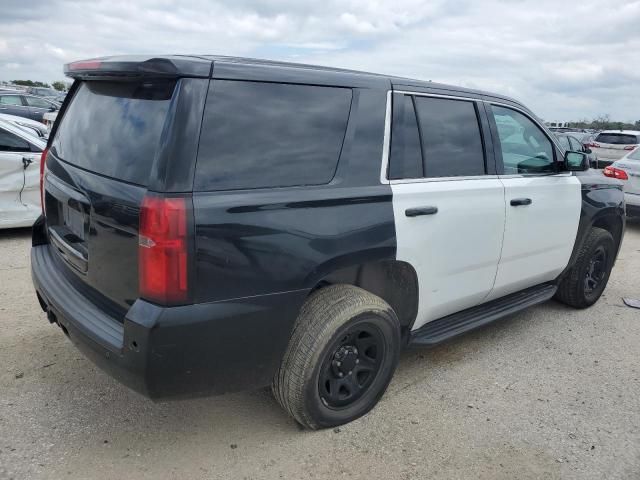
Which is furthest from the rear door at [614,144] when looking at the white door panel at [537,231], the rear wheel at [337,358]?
the rear wheel at [337,358]

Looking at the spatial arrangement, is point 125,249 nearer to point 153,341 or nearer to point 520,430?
point 153,341

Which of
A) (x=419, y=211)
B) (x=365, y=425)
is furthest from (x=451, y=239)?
(x=365, y=425)

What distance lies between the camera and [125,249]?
7.61ft

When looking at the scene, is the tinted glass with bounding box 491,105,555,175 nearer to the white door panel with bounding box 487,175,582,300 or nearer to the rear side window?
the white door panel with bounding box 487,175,582,300

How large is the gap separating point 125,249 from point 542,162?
10.1 feet

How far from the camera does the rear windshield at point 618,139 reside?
52.5 feet

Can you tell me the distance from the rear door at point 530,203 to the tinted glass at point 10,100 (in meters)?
17.4

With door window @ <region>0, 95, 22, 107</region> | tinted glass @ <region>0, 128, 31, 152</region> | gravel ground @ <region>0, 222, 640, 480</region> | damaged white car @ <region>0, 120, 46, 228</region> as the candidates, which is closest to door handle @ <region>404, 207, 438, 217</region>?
gravel ground @ <region>0, 222, 640, 480</region>

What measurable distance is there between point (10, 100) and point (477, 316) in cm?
1798

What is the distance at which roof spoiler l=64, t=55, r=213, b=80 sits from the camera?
2213mm

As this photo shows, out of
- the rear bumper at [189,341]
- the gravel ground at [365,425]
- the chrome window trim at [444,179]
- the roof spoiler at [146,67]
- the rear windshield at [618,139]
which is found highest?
the roof spoiler at [146,67]

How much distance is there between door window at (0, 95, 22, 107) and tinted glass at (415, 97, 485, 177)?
1742cm

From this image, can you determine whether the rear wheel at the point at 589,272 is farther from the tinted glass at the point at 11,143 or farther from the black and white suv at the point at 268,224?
the tinted glass at the point at 11,143

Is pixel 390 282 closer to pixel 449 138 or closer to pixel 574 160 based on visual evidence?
pixel 449 138
